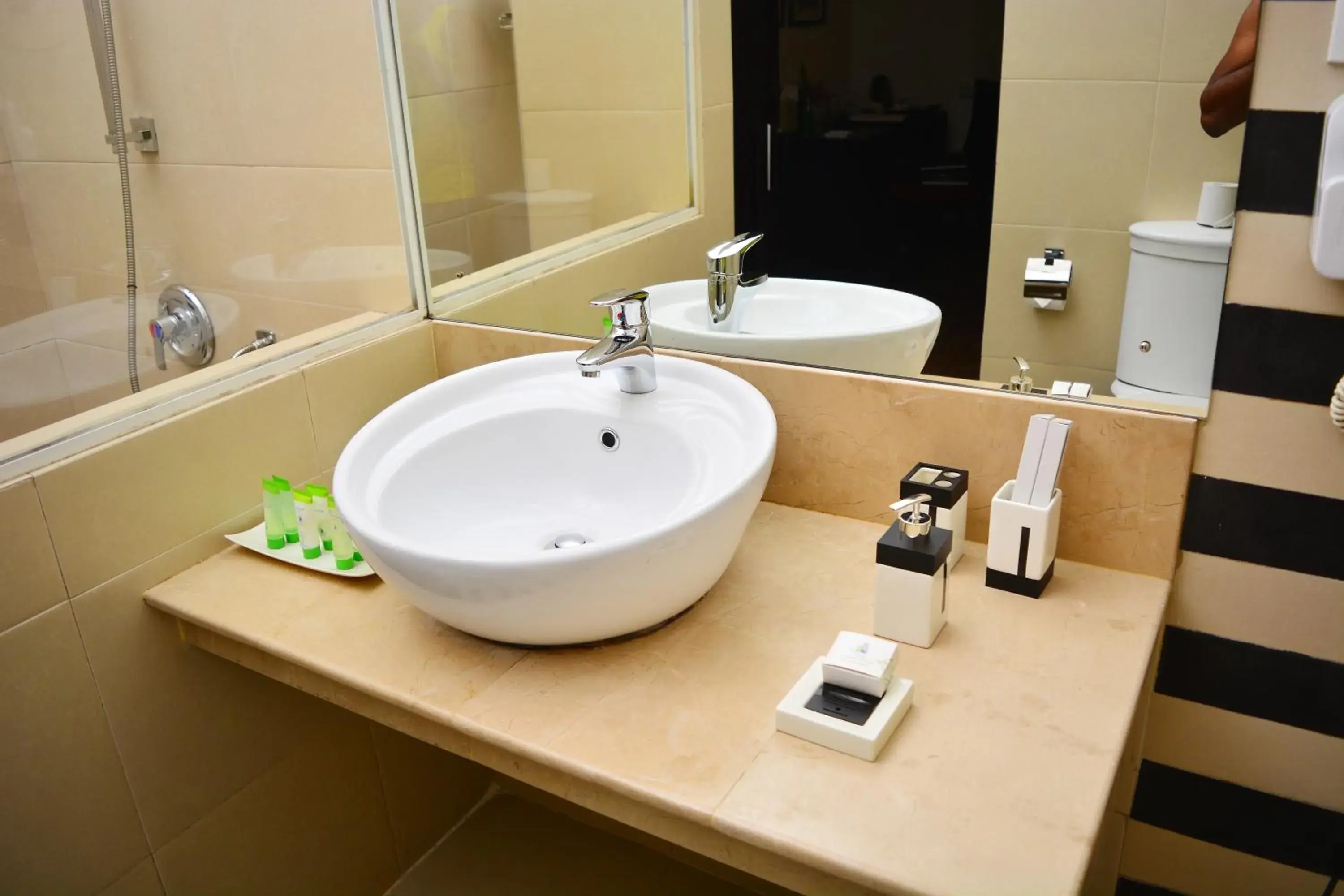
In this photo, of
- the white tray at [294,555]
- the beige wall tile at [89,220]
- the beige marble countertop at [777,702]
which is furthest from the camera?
the beige wall tile at [89,220]

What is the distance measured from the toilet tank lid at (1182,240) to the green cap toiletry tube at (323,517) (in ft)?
3.34

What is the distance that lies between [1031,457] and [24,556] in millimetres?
1115

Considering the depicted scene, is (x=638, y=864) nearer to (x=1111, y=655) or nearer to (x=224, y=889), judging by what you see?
(x=224, y=889)

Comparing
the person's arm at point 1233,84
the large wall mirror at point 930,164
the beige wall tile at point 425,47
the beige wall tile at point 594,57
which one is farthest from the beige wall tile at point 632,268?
the person's arm at point 1233,84

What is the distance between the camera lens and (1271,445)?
1.02 m

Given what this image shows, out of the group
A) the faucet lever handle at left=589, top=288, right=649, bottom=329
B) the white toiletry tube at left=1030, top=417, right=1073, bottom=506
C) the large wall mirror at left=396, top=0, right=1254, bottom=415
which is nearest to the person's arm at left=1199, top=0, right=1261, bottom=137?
the large wall mirror at left=396, top=0, right=1254, bottom=415

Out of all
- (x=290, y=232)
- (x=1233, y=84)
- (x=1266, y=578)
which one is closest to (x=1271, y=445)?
(x=1266, y=578)

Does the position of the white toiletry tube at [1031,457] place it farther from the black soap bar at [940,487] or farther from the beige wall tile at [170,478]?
the beige wall tile at [170,478]

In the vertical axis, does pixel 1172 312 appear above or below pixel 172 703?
above

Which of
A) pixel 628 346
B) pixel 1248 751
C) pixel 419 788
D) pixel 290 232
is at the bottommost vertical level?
pixel 419 788

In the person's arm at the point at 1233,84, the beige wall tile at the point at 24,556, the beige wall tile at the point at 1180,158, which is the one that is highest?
the person's arm at the point at 1233,84

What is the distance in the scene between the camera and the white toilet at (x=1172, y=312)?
102cm

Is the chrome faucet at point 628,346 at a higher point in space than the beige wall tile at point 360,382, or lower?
higher

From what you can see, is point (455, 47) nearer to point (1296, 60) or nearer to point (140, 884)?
point (1296, 60)
